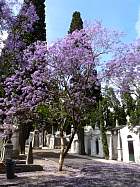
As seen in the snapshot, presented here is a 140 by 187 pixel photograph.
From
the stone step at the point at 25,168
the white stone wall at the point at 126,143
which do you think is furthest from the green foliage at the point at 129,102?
the stone step at the point at 25,168

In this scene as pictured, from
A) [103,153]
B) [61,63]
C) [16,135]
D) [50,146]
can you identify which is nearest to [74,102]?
[61,63]

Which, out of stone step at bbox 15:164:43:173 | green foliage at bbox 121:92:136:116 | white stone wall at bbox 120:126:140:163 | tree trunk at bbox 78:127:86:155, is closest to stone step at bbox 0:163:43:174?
stone step at bbox 15:164:43:173

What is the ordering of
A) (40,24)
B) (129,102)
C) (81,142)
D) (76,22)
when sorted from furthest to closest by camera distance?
(81,142), (76,22), (129,102), (40,24)

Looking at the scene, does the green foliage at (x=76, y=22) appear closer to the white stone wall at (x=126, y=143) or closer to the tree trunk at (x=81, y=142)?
the tree trunk at (x=81, y=142)

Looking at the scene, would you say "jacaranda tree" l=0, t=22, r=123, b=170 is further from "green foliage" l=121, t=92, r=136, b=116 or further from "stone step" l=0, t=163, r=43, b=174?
"green foliage" l=121, t=92, r=136, b=116

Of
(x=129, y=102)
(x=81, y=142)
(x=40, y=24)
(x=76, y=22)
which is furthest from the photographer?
(x=81, y=142)

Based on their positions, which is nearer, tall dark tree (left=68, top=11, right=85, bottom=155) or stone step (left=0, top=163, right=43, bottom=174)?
stone step (left=0, top=163, right=43, bottom=174)

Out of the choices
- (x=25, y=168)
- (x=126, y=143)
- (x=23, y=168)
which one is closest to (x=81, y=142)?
(x=126, y=143)

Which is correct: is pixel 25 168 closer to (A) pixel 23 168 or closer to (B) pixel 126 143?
(A) pixel 23 168

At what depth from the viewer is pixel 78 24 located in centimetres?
4631

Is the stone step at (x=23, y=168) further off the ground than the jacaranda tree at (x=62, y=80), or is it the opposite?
the jacaranda tree at (x=62, y=80)

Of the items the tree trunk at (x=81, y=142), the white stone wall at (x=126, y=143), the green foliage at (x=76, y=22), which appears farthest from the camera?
the tree trunk at (x=81, y=142)

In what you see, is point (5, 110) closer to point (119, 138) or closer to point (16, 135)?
point (16, 135)

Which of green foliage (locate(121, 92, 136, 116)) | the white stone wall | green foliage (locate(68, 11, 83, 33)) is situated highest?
green foliage (locate(68, 11, 83, 33))
